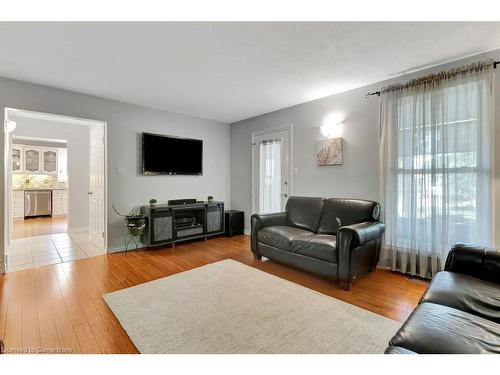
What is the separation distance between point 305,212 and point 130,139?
3160 millimetres

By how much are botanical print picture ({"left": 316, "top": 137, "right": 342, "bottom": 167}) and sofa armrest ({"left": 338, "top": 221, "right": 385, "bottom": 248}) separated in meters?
1.14

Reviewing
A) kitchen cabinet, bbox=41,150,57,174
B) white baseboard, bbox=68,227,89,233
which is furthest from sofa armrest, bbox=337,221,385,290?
kitchen cabinet, bbox=41,150,57,174

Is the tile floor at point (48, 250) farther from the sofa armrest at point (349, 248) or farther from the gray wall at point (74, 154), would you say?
the sofa armrest at point (349, 248)

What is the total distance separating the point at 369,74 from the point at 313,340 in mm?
2951

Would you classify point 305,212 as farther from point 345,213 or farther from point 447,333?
point 447,333

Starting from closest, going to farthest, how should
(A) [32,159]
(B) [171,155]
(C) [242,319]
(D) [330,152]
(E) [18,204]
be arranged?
(C) [242,319], (D) [330,152], (B) [171,155], (E) [18,204], (A) [32,159]

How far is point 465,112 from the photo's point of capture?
2438 millimetres

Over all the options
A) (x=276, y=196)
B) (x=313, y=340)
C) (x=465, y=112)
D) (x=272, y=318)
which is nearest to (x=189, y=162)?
(x=276, y=196)

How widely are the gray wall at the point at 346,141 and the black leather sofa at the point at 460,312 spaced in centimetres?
103

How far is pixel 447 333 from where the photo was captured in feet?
3.50

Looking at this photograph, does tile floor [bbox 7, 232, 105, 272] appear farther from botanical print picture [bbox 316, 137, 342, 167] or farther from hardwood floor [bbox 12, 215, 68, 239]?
botanical print picture [bbox 316, 137, 342, 167]

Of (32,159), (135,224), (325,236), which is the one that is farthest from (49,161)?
(325,236)
